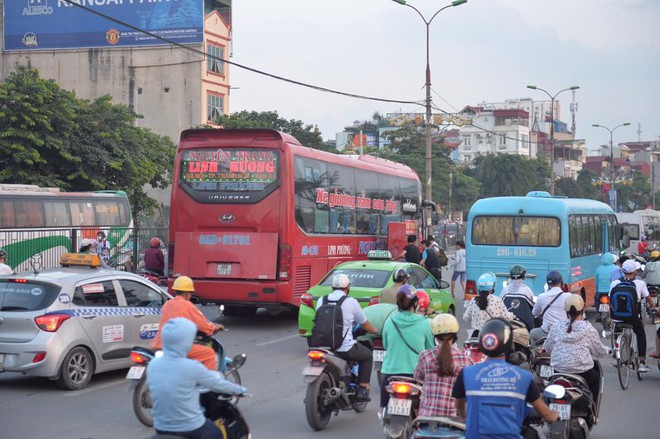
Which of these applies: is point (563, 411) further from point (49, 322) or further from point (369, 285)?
point (369, 285)

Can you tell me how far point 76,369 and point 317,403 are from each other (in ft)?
12.4

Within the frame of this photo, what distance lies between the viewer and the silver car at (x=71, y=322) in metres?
11.1

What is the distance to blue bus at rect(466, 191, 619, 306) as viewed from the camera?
777 inches

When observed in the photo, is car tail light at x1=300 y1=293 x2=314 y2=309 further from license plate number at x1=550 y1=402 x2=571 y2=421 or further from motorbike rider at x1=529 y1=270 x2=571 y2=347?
license plate number at x1=550 y1=402 x2=571 y2=421

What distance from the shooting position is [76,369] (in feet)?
37.9

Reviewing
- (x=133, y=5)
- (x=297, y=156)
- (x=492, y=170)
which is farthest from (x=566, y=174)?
(x=297, y=156)

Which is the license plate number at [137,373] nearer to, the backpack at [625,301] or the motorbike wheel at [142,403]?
the motorbike wheel at [142,403]

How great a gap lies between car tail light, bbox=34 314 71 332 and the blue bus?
10488 mm

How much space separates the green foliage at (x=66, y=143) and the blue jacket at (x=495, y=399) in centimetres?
3297

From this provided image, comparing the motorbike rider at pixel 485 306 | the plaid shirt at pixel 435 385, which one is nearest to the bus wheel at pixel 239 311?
the motorbike rider at pixel 485 306

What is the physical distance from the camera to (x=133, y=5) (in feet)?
192

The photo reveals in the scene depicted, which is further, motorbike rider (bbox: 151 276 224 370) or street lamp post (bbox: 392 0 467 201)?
street lamp post (bbox: 392 0 467 201)

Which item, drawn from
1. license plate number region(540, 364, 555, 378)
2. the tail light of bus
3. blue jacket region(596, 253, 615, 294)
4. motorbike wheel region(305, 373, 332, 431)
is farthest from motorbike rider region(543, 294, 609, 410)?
the tail light of bus

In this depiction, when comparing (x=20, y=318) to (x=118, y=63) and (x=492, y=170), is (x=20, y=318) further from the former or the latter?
(x=492, y=170)
